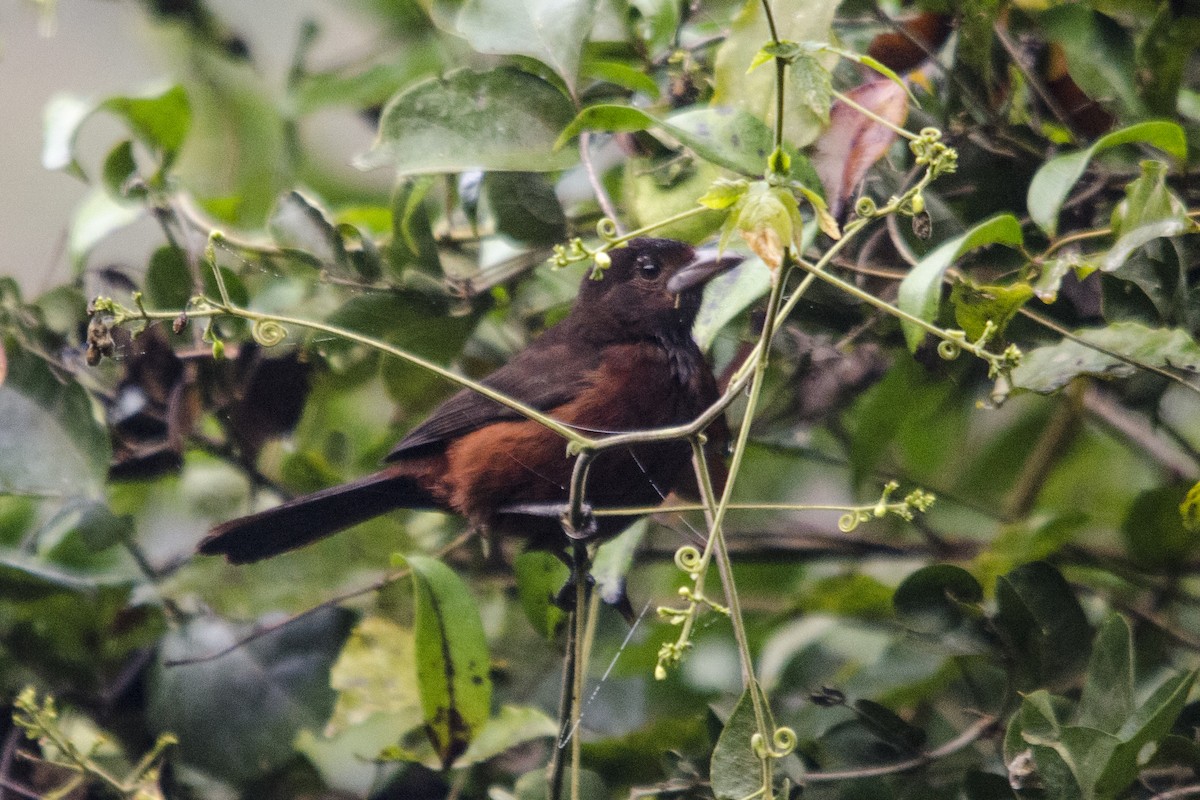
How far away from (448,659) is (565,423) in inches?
15.7

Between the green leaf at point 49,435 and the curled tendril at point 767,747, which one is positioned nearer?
the curled tendril at point 767,747

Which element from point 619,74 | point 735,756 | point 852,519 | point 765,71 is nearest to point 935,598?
point 852,519

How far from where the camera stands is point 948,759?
5.69 ft

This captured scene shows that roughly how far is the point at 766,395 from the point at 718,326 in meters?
0.54

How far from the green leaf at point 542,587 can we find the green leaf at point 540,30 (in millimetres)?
711

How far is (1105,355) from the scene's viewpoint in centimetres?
147

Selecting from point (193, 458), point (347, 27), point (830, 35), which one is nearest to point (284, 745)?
point (193, 458)

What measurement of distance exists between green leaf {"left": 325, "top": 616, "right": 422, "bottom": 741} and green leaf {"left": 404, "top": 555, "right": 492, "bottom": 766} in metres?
0.21

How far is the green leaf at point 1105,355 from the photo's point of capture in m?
1.41

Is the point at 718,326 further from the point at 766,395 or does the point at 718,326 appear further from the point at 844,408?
the point at 844,408

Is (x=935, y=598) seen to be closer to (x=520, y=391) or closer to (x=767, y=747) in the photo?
(x=767, y=747)

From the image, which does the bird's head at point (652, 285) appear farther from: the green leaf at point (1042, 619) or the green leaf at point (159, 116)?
the green leaf at point (159, 116)

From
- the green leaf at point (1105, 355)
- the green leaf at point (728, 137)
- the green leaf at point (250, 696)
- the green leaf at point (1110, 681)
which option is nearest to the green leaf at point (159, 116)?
the green leaf at point (250, 696)

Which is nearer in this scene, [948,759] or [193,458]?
[948,759]
